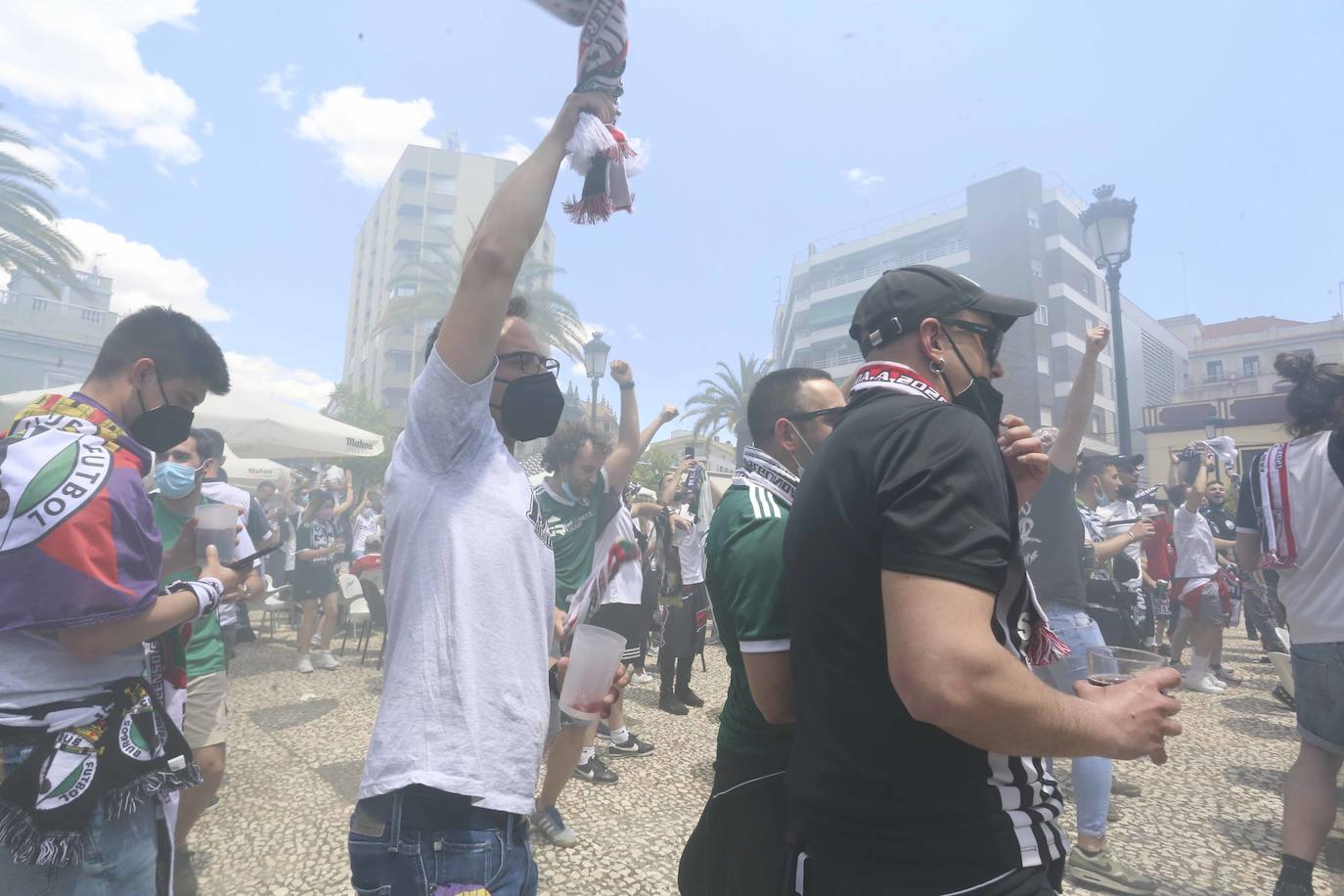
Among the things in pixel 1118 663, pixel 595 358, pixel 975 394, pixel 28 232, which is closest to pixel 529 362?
pixel 975 394

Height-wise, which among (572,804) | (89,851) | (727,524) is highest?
(727,524)

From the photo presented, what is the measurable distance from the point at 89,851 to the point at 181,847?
97.5 inches

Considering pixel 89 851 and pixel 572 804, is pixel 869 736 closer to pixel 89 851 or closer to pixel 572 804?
pixel 89 851

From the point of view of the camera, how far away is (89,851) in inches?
65.5

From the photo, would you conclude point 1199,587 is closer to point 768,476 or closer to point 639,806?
point 639,806

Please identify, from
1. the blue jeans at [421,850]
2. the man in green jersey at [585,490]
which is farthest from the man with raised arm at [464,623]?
the man in green jersey at [585,490]

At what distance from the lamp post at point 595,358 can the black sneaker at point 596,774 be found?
8.75m

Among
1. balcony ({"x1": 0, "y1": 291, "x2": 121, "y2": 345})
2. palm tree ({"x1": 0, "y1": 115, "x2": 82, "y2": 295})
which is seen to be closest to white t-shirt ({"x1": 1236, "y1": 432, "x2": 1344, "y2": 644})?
palm tree ({"x1": 0, "y1": 115, "x2": 82, "y2": 295})

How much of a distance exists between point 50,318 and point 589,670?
54.4 metres

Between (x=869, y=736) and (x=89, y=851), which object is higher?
(x=869, y=736)

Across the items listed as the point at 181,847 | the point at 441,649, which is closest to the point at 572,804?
the point at 181,847

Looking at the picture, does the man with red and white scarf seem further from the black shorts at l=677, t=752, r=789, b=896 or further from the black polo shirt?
the black polo shirt

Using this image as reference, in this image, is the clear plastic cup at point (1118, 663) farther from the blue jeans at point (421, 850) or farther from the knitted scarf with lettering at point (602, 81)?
the knitted scarf with lettering at point (602, 81)

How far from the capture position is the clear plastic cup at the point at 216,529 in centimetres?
256
